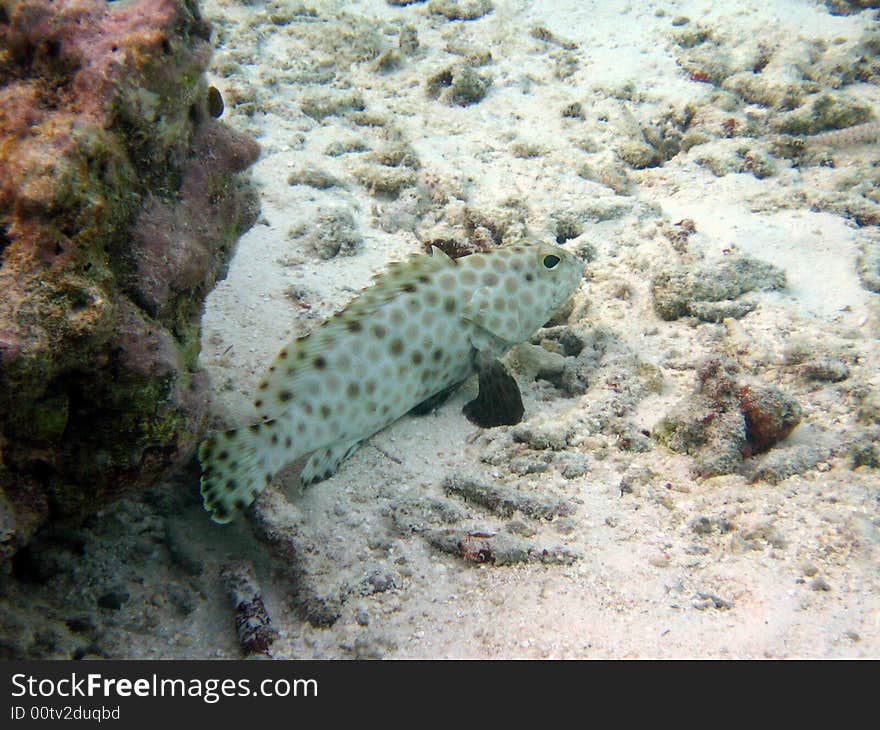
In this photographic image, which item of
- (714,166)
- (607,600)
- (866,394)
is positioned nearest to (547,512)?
(607,600)

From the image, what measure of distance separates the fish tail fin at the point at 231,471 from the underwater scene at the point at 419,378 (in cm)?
2

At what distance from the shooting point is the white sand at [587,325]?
283 cm

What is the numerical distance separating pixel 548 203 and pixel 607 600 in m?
3.87

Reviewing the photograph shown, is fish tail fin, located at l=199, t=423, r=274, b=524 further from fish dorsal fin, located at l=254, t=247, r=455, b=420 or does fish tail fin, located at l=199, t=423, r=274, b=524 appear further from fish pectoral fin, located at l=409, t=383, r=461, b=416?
fish pectoral fin, located at l=409, t=383, r=461, b=416

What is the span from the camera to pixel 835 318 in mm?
4438

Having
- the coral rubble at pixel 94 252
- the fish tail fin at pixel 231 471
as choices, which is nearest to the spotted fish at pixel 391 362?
the fish tail fin at pixel 231 471

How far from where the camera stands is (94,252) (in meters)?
2.27

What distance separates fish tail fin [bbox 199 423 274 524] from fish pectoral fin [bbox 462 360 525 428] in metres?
1.51

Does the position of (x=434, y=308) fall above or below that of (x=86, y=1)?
below

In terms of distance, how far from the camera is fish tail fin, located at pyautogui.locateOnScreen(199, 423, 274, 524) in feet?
10.3

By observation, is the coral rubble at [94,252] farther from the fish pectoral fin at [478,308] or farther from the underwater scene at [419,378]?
the fish pectoral fin at [478,308]

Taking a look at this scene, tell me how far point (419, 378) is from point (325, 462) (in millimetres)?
818

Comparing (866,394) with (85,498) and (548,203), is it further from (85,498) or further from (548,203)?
(85,498)

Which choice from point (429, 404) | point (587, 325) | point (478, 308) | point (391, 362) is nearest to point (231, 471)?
point (391, 362)
